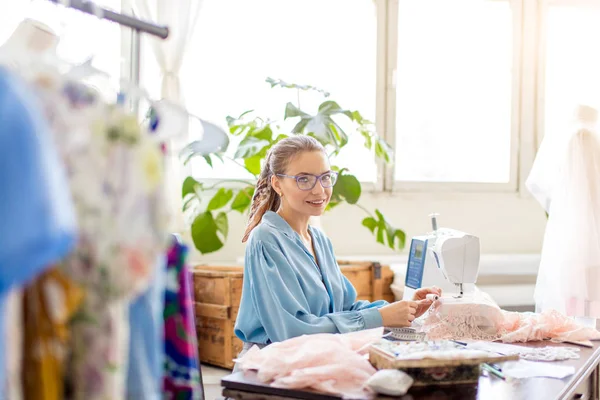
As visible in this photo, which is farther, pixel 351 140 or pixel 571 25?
pixel 571 25

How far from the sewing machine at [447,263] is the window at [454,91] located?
253cm

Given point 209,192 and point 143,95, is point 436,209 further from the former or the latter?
point 143,95

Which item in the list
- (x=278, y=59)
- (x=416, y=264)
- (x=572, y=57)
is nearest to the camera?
(x=416, y=264)

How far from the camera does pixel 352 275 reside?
12.6 feet

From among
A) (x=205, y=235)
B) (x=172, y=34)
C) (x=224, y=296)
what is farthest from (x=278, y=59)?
(x=224, y=296)

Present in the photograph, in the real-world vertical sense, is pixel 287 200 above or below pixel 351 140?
below

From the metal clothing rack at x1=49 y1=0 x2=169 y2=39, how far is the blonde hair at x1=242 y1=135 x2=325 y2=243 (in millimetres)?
1033

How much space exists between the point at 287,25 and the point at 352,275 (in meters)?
1.87

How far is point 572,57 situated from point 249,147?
3.07m

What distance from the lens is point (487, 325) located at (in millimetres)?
2049

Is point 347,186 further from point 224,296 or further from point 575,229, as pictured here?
point 575,229

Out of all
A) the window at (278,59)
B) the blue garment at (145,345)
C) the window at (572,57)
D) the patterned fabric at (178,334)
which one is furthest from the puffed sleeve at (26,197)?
the window at (572,57)

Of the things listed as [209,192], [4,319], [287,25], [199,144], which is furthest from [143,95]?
[287,25]

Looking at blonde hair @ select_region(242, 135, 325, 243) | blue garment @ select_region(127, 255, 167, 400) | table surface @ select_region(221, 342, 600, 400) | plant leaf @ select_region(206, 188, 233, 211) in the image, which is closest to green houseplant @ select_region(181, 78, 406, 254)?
plant leaf @ select_region(206, 188, 233, 211)
